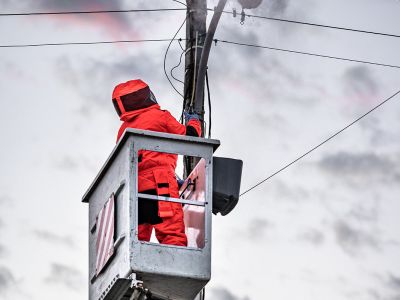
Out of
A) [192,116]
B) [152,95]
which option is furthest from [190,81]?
[152,95]

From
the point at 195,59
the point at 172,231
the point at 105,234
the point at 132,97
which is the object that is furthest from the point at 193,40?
the point at 172,231

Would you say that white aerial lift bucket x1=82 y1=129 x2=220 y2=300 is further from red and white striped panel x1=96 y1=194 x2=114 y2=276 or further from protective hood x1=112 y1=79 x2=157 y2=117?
protective hood x1=112 y1=79 x2=157 y2=117

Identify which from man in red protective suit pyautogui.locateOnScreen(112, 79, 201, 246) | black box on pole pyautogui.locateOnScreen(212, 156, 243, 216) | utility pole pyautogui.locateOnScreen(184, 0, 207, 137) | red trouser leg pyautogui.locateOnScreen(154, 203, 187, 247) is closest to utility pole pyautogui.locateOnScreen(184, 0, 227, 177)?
utility pole pyautogui.locateOnScreen(184, 0, 207, 137)

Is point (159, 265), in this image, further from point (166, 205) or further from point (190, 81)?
point (190, 81)

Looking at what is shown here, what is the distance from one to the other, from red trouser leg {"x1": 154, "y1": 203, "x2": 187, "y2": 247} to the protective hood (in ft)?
4.28

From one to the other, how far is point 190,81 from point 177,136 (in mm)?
2770

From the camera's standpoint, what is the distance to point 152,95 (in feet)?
49.7

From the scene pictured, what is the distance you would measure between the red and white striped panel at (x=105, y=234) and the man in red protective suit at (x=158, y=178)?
0.32 metres

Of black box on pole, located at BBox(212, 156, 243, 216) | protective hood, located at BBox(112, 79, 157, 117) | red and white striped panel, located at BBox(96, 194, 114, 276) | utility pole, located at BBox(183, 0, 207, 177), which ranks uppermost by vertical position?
utility pole, located at BBox(183, 0, 207, 177)

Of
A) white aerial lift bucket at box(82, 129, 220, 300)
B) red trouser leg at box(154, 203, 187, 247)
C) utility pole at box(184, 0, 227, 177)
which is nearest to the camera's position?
white aerial lift bucket at box(82, 129, 220, 300)

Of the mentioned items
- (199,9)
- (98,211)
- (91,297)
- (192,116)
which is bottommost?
(91,297)

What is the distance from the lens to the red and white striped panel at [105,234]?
47.1 ft

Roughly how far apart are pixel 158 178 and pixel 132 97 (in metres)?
1.12

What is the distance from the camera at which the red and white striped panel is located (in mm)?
14352
